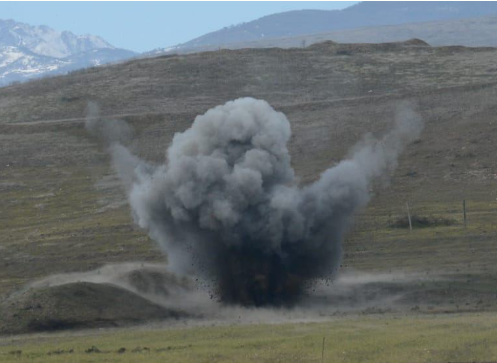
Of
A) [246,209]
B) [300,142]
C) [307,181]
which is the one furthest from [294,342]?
[300,142]

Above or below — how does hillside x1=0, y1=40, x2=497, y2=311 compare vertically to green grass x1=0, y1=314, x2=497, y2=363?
below

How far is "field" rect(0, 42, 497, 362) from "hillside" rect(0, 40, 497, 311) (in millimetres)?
270

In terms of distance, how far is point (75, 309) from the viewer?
61125 mm

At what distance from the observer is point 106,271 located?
7544 cm

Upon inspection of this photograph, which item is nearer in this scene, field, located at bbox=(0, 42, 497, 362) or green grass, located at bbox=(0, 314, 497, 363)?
green grass, located at bbox=(0, 314, 497, 363)

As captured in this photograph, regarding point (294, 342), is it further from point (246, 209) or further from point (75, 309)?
point (246, 209)

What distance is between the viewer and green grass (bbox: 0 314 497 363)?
4712 cm

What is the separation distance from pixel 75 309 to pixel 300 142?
67.7 metres

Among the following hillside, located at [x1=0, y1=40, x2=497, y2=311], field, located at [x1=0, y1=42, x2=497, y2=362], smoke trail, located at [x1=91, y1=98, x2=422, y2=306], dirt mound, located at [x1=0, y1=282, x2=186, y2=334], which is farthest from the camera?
hillside, located at [x1=0, y1=40, x2=497, y2=311]

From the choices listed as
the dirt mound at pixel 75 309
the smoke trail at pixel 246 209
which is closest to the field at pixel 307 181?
the dirt mound at pixel 75 309

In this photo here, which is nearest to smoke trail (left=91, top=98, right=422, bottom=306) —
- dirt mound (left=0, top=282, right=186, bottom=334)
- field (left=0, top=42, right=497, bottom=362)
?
field (left=0, top=42, right=497, bottom=362)

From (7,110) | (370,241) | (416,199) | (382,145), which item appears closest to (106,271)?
(370,241)

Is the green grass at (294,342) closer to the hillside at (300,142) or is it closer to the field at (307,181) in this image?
the field at (307,181)

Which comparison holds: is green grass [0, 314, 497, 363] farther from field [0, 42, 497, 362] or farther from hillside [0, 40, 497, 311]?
hillside [0, 40, 497, 311]
